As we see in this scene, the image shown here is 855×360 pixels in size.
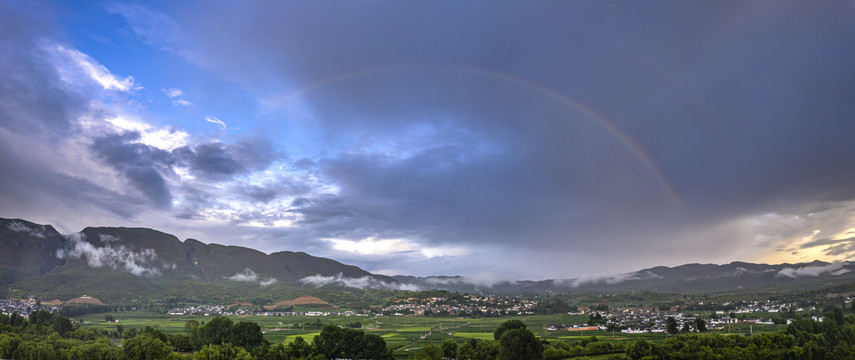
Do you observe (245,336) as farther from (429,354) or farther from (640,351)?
(640,351)

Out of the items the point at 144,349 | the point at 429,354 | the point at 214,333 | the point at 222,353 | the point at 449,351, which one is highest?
the point at 214,333

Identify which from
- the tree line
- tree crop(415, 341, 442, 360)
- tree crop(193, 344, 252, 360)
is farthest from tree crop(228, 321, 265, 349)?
tree crop(415, 341, 442, 360)

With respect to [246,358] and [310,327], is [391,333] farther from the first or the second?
[246,358]

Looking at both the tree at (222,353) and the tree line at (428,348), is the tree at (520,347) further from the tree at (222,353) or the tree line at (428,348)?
the tree at (222,353)

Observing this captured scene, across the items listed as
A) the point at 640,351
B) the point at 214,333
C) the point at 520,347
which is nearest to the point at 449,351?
the point at 520,347

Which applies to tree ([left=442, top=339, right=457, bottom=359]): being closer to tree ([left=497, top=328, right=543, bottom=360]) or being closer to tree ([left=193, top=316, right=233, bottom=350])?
tree ([left=497, top=328, right=543, bottom=360])

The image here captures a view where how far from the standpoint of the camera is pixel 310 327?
156 meters

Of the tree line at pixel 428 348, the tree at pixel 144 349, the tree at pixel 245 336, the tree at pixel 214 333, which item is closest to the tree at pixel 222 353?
the tree line at pixel 428 348

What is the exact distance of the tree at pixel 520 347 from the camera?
7162cm

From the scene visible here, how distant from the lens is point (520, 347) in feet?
235

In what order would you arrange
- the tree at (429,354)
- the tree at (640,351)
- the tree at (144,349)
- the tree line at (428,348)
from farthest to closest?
the tree at (640,351), the tree at (144,349), the tree at (429,354), the tree line at (428,348)

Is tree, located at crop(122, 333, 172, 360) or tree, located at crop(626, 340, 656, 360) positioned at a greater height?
tree, located at crop(122, 333, 172, 360)

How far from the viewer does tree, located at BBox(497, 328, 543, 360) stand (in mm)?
71625

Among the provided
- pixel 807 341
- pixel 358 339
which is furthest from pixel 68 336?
pixel 807 341
